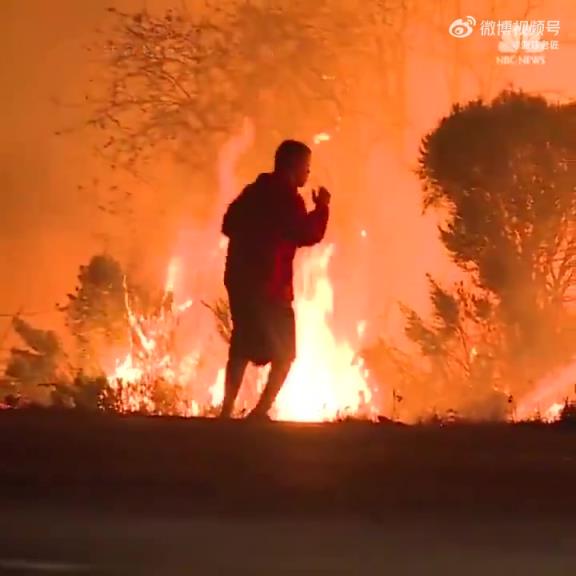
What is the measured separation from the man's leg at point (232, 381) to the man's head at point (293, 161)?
15.7 inches

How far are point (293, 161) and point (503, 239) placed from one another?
47cm

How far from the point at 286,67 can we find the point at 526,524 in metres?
1.32

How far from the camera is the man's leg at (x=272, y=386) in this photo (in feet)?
6.61

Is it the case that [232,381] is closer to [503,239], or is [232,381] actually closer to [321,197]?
[321,197]

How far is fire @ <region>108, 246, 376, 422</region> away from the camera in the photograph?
2117mm

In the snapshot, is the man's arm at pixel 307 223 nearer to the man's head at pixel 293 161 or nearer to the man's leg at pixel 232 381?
the man's head at pixel 293 161

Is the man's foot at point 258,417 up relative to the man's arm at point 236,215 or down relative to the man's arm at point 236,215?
down

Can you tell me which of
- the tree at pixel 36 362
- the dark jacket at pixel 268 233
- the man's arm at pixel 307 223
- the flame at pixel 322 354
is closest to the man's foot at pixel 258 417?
the flame at pixel 322 354

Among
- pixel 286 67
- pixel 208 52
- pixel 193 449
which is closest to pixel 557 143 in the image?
pixel 286 67

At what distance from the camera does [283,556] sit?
3.09 feet

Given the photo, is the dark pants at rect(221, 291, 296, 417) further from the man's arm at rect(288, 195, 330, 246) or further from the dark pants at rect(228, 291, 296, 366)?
the man's arm at rect(288, 195, 330, 246)

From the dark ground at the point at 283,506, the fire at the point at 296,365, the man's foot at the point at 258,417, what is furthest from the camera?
the fire at the point at 296,365

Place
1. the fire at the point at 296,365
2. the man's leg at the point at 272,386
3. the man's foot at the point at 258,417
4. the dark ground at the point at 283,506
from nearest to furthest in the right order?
the dark ground at the point at 283,506, the man's foot at the point at 258,417, the man's leg at the point at 272,386, the fire at the point at 296,365

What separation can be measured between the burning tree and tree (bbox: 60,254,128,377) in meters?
0.64
